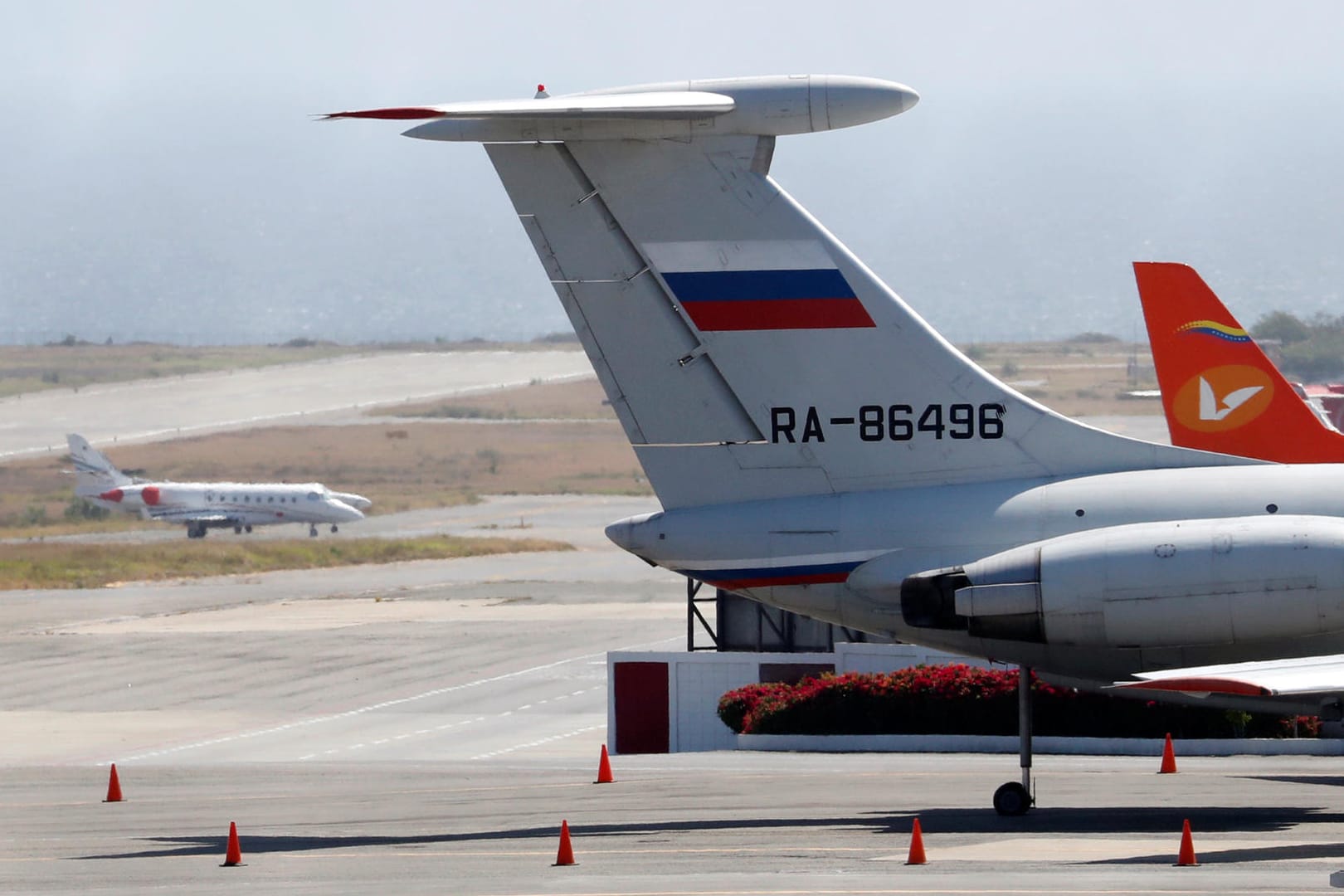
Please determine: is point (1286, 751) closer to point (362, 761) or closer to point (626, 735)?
point (626, 735)

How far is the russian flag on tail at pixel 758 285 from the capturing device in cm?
1995

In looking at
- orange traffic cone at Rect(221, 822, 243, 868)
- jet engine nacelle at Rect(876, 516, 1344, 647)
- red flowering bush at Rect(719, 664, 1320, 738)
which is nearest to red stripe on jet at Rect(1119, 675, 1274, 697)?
jet engine nacelle at Rect(876, 516, 1344, 647)

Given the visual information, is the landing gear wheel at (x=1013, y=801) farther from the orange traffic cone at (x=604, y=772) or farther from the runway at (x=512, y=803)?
the orange traffic cone at (x=604, y=772)

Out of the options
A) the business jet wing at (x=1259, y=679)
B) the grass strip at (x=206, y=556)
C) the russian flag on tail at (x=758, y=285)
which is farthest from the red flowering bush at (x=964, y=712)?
the grass strip at (x=206, y=556)

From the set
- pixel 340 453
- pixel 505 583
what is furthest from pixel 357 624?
pixel 340 453

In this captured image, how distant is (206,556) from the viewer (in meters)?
90.7

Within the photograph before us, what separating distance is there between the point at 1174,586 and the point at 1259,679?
121cm

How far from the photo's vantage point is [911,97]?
1950 centimetres

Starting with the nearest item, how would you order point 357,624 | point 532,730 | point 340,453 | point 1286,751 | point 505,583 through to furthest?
point 1286,751, point 532,730, point 357,624, point 505,583, point 340,453

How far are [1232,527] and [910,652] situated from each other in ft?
45.7

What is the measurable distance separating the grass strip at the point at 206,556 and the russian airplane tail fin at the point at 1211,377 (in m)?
59.5

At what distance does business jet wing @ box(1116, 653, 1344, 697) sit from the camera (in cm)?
1708

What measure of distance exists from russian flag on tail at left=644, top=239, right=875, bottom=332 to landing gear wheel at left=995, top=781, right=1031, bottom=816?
5040mm

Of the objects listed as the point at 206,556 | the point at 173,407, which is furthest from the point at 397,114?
the point at 173,407
